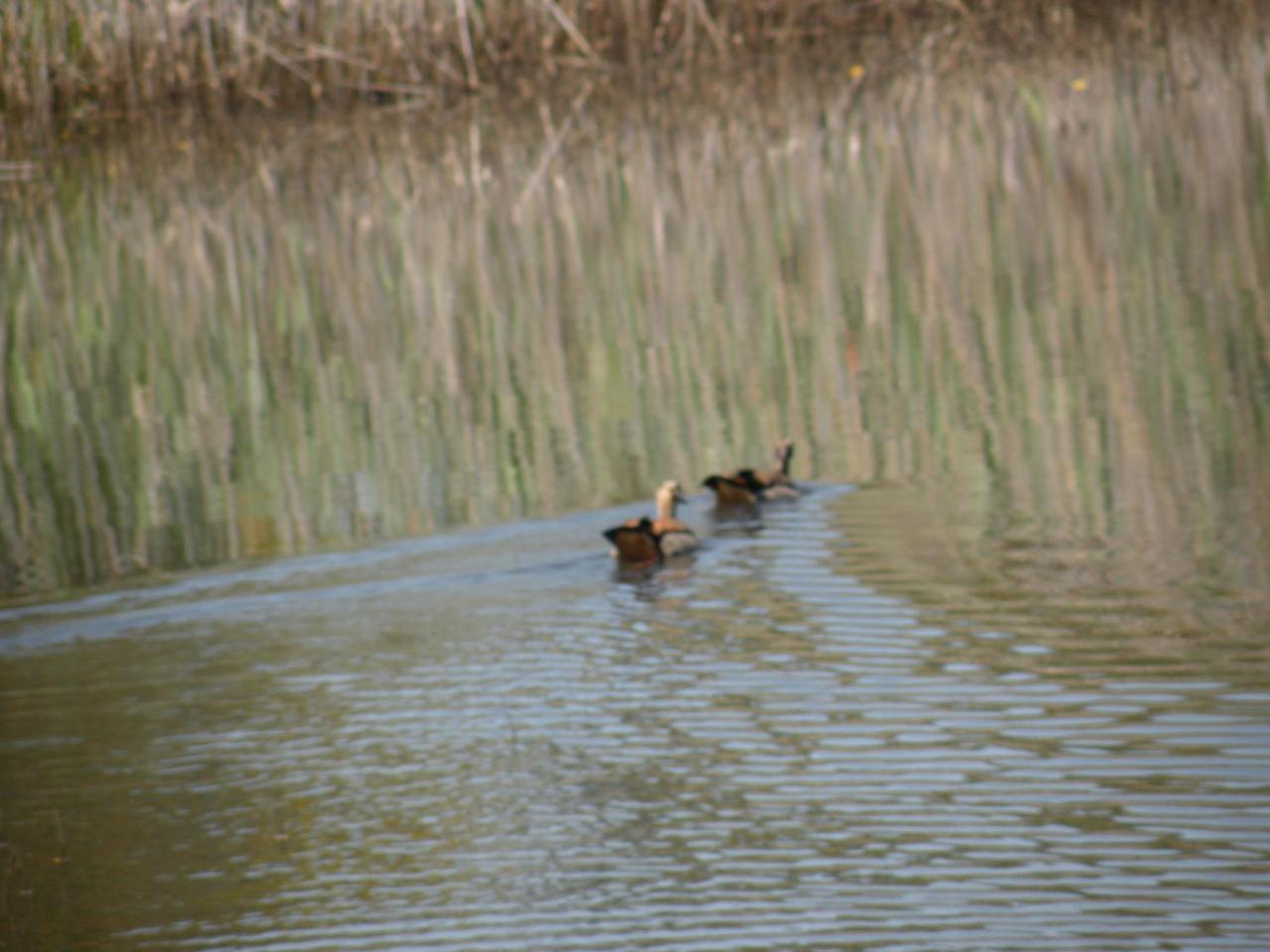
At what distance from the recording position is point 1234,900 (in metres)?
4.32

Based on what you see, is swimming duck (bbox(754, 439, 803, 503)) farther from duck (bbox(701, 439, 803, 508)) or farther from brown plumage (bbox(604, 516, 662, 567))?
brown plumage (bbox(604, 516, 662, 567))

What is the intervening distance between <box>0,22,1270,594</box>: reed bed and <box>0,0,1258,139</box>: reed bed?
3.42 metres

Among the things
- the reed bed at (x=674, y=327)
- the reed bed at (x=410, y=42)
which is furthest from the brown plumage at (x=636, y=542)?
the reed bed at (x=410, y=42)

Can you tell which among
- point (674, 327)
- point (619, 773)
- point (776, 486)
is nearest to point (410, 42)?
point (674, 327)

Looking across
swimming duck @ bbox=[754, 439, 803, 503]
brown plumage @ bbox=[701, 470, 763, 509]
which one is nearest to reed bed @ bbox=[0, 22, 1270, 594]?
swimming duck @ bbox=[754, 439, 803, 503]

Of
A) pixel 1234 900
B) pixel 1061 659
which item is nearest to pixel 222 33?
pixel 1061 659

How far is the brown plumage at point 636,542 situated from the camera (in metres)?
7.50

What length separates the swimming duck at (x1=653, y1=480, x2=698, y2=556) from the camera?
25.3ft

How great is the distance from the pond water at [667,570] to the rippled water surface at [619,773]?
18 mm

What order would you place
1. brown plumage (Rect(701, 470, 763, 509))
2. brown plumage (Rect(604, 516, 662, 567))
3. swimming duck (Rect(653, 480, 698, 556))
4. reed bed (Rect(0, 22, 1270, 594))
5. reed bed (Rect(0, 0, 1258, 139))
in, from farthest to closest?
reed bed (Rect(0, 0, 1258, 139)), reed bed (Rect(0, 22, 1270, 594)), brown plumage (Rect(701, 470, 763, 509)), swimming duck (Rect(653, 480, 698, 556)), brown plumage (Rect(604, 516, 662, 567))

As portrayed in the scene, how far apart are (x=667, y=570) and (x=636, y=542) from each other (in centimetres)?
17

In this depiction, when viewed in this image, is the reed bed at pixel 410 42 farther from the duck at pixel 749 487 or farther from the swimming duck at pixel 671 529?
the swimming duck at pixel 671 529

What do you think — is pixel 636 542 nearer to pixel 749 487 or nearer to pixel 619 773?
pixel 749 487

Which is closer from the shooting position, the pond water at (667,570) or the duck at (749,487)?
the pond water at (667,570)
